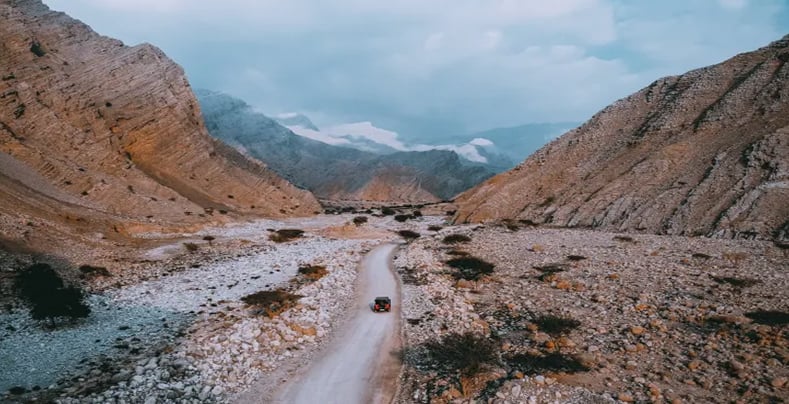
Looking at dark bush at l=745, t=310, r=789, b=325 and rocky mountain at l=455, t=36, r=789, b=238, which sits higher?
rocky mountain at l=455, t=36, r=789, b=238

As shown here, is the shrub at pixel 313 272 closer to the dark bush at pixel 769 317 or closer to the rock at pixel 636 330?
the rock at pixel 636 330

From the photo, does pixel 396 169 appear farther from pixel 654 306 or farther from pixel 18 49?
pixel 654 306

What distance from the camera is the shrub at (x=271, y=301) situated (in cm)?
2000

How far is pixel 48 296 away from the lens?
62.4ft

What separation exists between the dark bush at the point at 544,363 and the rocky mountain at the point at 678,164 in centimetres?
2539

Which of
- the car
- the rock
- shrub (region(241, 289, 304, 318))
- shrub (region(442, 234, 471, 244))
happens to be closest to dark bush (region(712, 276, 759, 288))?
the rock

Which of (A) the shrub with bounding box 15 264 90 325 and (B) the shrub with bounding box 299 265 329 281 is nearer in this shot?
(A) the shrub with bounding box 15 264 90 325

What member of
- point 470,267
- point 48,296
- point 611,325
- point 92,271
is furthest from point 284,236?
point 611,325

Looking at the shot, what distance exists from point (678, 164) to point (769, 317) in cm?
3074

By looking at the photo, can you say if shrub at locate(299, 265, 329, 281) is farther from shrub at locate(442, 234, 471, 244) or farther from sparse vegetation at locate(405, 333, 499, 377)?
shrub at locate(442, 234, 471, 244)

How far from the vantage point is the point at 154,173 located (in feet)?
220

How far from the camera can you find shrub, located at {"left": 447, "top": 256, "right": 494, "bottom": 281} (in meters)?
27.1

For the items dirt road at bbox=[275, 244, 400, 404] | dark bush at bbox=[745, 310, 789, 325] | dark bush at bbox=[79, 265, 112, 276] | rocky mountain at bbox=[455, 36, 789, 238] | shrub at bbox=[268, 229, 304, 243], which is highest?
rocky mountain at bbox=[455, 36, 789, 238]

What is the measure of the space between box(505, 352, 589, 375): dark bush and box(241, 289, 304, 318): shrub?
10.3 meters
